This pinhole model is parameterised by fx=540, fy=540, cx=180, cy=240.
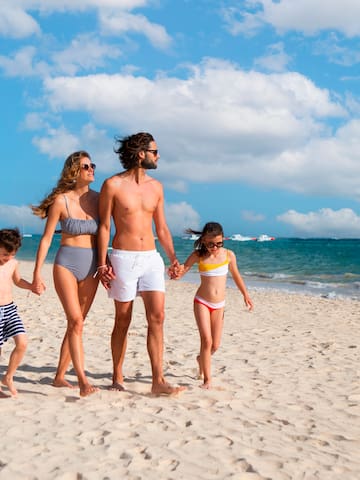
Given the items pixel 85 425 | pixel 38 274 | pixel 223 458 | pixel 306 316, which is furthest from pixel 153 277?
pixel 306 316

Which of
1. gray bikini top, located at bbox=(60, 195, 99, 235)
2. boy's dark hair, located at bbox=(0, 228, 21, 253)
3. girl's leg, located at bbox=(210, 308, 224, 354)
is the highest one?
gray bikini top, located at bbox=(60, 195, 99, 235)

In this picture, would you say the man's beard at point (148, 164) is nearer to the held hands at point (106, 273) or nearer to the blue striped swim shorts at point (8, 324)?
the held hands at point (106, 273)

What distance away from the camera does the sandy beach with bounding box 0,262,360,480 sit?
3.55 meters

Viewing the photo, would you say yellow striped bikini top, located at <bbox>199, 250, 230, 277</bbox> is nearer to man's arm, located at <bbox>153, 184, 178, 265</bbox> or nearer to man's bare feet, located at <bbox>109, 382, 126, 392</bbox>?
man's arm, located at <bbox>153, 184, 178, 265</bbox>

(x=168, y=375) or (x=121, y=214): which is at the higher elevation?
(x=121, y=214)

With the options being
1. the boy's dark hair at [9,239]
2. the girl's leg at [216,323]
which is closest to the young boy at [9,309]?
the boy's dark hair at [9,239]

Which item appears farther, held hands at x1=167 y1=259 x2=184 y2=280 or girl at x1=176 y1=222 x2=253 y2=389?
girl at x1=176 y1=222 x2=253 y2=389

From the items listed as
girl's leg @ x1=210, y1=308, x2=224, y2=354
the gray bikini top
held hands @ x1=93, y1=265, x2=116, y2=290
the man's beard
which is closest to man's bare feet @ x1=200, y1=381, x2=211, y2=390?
girl's leg @ x1=210, y1=308, x2=224, y2=354

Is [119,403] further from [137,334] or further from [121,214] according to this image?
[137,334]

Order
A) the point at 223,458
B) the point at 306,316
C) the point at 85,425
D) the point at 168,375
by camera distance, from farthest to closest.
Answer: the point at 306,316 < the point at 168,375 < the point at 85,425 < the point at 223,458

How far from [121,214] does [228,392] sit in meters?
2.08

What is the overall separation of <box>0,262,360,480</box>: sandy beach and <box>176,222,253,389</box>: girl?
0.42 meters

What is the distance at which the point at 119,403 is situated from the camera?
4859 millimetres

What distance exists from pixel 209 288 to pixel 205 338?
0.51 meters
